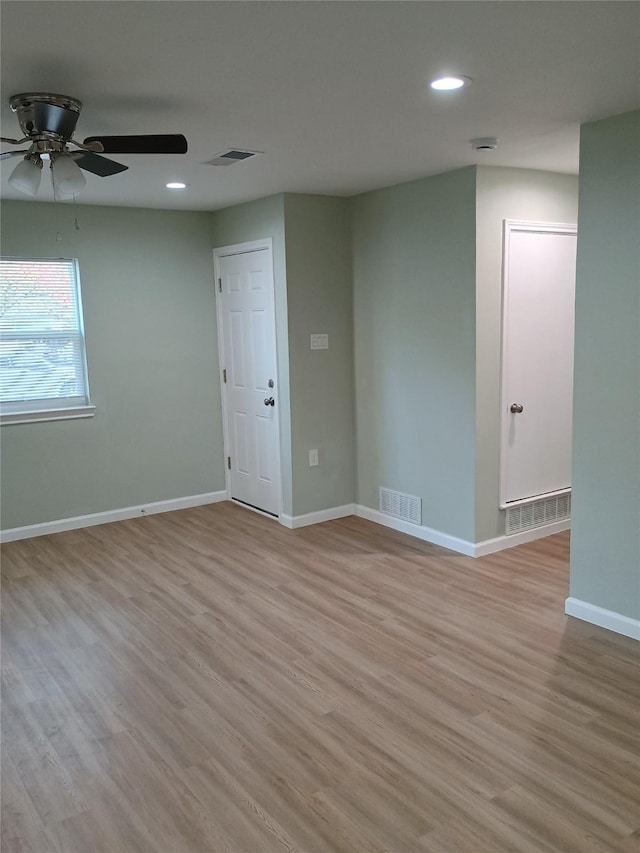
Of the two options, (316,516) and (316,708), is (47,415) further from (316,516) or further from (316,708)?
(316,708)

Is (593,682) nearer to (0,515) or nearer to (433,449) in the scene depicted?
(433,449)

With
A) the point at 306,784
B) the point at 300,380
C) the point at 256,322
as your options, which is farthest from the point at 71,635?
the point at 256,322

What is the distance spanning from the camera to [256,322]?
17.6 ft

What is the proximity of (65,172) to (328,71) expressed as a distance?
1.02 meters

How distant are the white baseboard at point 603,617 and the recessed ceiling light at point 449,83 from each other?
8.15 feet

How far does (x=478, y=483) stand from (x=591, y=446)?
1.06 m

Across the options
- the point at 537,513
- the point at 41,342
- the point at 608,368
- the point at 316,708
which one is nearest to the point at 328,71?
the point at 608,368

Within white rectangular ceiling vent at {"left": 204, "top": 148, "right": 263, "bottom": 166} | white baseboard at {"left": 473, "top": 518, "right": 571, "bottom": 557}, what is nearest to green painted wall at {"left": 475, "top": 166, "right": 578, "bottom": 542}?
white baseboard at {"left": 473, "top": 518, "right": 571, "bottom": 557}

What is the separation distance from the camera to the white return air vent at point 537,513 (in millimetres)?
4613

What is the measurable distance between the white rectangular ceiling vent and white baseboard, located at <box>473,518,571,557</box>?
2.67 m

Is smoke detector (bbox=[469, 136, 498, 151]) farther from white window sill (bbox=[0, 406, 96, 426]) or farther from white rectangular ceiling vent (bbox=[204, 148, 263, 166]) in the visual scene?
white window sill (bbox=[0, 406, 96, 426])

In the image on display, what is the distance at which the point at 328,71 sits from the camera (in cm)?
238

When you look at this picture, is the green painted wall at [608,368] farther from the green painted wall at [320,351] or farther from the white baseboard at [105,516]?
the white baseboard at [105,516]

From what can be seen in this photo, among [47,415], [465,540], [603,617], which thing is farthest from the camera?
[47,415]
